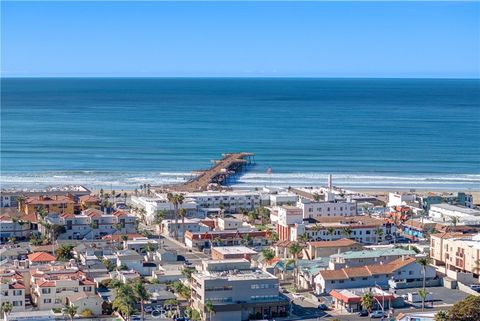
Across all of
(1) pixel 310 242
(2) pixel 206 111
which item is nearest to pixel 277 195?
(1) pixel 310 242

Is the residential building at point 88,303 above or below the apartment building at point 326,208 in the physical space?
below

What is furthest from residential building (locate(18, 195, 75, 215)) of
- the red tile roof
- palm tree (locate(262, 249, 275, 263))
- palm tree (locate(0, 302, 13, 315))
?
palm tree (locate(0, 302, 13, 315))

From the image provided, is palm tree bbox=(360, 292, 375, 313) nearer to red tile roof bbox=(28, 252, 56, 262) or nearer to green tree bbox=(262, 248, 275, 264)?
green tree bbox=(262, 248, 275, 264)

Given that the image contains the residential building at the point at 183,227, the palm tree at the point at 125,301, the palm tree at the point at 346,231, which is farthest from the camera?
the residential building at the point at 183,227

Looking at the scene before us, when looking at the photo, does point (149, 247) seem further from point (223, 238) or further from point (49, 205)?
point (49, 205)

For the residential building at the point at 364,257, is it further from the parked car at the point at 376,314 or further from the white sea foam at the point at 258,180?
the white sea foam at the point at 258,180

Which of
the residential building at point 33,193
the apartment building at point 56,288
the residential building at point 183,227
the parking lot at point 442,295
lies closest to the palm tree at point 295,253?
the parking lot at point 442,295
